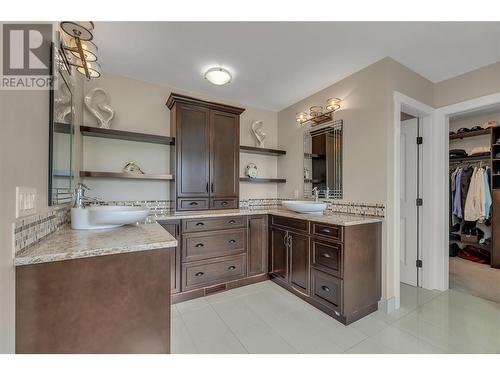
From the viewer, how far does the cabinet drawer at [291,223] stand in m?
2.41

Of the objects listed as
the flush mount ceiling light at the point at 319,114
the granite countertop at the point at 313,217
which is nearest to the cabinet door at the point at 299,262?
the granite countertop at the point at 313,217

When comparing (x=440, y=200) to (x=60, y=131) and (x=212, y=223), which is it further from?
(x=60, y=131)

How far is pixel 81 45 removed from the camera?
1.49m

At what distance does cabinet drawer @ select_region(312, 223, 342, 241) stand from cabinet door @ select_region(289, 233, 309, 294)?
0.17 metres

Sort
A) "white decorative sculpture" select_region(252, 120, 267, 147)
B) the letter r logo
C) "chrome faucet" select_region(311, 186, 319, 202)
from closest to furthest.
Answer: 1. the letter r logo
2. "chrome faucet" select_region(311, 186, 319, 202)
3. "white decorative sculpture" select_region(252, 120, 267, 147)

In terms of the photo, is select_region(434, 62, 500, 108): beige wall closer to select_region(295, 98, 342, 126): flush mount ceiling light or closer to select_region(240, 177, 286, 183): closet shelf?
select_region(295, 98, 342, 126): flush mount ceiling light

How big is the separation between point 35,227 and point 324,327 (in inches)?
85.4

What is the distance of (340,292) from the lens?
2.00 meters

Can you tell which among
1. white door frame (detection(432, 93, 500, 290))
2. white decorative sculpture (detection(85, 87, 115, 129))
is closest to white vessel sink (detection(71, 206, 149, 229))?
white decorative sculpture (detection(85, 87, 115, 129))

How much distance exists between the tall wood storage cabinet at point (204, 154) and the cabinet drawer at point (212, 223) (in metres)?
0.30

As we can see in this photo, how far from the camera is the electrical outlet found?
2.94 ft

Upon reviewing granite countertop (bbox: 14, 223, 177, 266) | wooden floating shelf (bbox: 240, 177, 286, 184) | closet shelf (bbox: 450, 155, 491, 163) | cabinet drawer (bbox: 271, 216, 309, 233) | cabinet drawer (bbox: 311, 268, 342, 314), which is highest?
closet shelf (bbox: 450, 155, 491, 163)

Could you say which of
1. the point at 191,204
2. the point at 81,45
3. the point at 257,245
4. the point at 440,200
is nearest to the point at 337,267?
the point at 257,245
